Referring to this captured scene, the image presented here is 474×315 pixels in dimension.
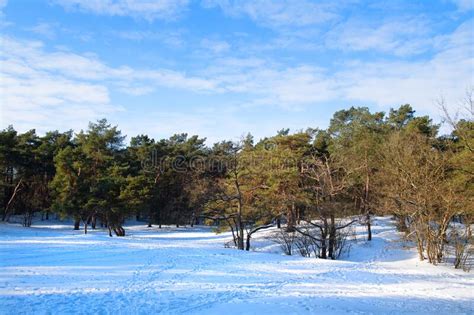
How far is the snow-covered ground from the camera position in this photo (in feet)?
24.7

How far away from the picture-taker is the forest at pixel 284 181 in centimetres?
1759

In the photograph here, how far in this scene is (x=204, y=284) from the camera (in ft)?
31.3

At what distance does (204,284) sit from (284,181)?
12.8m

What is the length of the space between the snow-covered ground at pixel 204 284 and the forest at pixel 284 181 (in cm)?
414

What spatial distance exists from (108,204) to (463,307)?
24.8m

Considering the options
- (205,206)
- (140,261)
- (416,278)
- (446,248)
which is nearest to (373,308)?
(416,278)

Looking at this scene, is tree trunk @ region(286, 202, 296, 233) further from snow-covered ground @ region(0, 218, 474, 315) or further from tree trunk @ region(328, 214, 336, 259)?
snow-covered ground @ region(0, 218, 474, 315)

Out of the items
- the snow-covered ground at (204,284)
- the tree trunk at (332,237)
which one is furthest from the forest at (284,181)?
the snow-covered ground at (204,284)

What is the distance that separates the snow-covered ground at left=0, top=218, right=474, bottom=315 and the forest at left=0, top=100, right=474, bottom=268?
4.14 meters

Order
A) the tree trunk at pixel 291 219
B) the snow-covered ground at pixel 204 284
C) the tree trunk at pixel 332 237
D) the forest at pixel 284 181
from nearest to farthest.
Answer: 1. the snow-covered ground at pixel 204 284
2. the forest at pixel 284 181
3. the tree trunk at pixel 332 237
4. the tree trunk at pixel 291 219

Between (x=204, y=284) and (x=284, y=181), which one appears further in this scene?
(x=284, y=181)

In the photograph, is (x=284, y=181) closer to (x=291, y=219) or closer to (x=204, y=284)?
(x=291, y=219)

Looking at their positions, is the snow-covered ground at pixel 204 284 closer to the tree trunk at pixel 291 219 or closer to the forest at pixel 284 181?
the forest at pixel 284 181

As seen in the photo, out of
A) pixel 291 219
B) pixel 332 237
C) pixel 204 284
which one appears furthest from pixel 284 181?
pixel 204 284
